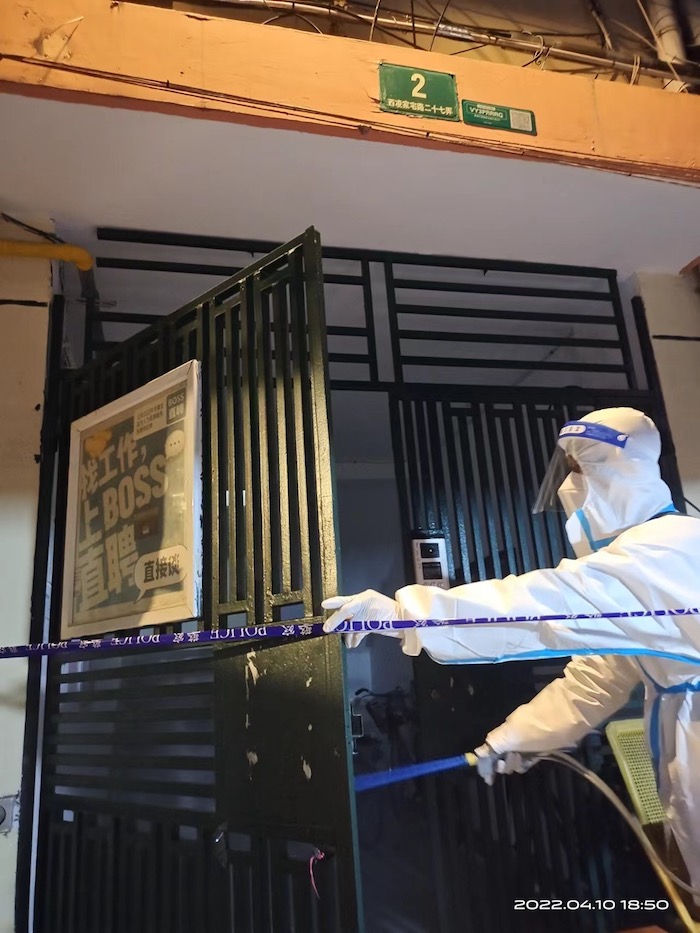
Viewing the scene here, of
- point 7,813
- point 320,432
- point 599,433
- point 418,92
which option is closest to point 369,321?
point 418,92

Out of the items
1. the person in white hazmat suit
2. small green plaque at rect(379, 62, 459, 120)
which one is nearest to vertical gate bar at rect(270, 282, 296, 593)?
the person in white hazmat suit

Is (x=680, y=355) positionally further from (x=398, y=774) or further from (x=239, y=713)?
(x=239, y=713)

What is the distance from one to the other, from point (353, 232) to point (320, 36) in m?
0.62

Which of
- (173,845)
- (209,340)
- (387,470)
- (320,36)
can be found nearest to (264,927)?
(173,845)

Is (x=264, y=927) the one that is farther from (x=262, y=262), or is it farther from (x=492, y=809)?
(x=262, y=262)

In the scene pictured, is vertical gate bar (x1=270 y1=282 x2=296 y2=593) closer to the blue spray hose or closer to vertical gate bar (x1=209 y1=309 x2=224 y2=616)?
vertical gate bar (x1=209 y1=309 x2=224 y2=616)

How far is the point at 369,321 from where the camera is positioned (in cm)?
240

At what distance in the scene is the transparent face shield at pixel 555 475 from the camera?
1.93m

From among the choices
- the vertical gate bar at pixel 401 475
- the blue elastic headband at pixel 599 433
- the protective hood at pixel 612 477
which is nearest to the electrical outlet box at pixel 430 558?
the vertical gate bar at pixel 401 475

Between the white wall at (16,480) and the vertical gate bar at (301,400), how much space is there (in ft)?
3.15

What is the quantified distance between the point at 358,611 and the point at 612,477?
86 centimetres

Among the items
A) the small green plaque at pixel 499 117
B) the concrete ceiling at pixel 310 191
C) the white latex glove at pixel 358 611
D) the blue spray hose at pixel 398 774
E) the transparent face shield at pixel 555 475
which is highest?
the small green plaque at pixel 499 117

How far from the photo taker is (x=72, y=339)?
2.59m

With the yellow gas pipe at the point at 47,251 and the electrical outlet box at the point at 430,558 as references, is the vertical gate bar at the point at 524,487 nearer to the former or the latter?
the electrical outlet box at the point at 430,558
